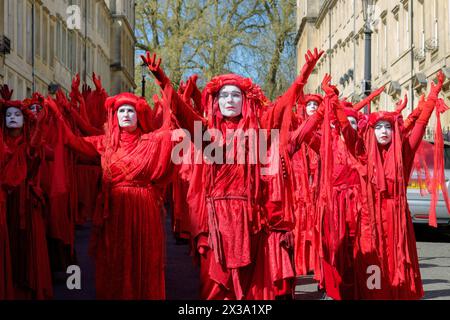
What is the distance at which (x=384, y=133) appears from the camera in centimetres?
859

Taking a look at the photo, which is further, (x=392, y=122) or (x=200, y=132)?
(x=392, y=122)

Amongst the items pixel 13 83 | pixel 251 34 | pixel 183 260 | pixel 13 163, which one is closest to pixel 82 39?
pixel 251 34

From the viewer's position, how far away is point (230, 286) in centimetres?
707

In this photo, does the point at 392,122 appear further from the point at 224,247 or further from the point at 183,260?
the point at 183,260

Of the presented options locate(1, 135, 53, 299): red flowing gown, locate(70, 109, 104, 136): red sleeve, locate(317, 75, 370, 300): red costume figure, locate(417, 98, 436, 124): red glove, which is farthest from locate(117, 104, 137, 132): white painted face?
locate(417, 98, 436, 124): red glove

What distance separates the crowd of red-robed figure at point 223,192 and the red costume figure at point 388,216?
0.4 inches

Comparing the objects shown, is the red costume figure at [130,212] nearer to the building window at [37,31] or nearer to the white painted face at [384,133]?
the white painted face at [384,133]

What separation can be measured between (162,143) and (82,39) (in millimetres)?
42399

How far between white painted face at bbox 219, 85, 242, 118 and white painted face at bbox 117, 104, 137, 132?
1150 mm

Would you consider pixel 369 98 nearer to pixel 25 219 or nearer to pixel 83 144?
pixel 83 144

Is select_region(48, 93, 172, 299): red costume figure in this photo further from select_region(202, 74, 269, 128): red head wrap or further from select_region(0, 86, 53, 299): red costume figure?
select_region(0, 86, 53, 299): red costume figure

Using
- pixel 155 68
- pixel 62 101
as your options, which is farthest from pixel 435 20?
pixel 155 68

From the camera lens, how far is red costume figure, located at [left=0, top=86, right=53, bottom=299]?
8703mm

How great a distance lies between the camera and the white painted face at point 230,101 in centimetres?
724
